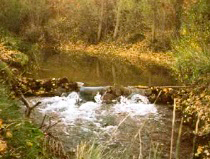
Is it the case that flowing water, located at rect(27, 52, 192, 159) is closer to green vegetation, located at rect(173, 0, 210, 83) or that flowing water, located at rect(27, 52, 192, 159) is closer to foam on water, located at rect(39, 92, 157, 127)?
foam on water, located at rect(39, 92, 157, 127)

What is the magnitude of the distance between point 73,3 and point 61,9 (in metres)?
1.77

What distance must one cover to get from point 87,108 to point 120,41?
15930 millimetres

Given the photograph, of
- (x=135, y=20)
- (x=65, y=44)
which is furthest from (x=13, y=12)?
(x=135, y=20)

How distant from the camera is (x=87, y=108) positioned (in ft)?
33.9

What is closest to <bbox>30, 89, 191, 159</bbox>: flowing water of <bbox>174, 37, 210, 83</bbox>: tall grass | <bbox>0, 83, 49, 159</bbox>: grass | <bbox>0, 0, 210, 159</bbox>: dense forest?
<bbox>0, 0, 210, 159</bbox>: dense forest

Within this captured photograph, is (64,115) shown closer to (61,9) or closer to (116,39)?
(116,39)

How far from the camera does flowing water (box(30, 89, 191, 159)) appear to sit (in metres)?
7.15

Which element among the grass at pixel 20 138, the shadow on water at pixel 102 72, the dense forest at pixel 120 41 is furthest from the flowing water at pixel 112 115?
the grass at pixel 20 138

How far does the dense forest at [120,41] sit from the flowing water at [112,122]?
616 mm

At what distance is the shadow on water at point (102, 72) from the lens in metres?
14.5

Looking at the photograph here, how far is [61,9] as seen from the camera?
3002cm

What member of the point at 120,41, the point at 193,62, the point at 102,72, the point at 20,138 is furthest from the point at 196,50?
the point at 120,41

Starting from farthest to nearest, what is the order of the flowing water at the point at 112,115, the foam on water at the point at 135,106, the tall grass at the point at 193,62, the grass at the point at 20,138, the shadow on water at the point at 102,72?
the shadow on water at the point at 102,72
the foam on water at the point at 135,106
the tall grass at the point at 193,62
the flowing water at the point at 112,115
the grass at the point at 20,138

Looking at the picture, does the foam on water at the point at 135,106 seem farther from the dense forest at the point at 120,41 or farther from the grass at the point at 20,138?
the grass at the point at 20,138
